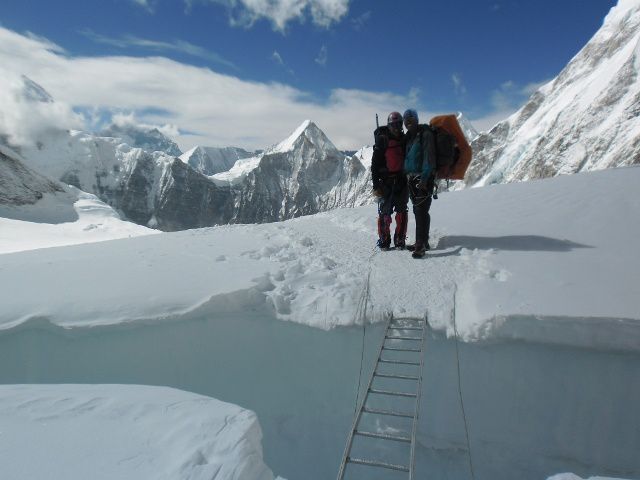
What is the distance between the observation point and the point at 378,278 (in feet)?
15.7

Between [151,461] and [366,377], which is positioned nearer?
[151,461]

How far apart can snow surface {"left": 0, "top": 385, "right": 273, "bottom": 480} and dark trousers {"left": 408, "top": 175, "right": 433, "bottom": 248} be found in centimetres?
349

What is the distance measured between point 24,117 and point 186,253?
A: 21086 cm

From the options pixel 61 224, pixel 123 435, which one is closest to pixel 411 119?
pixel 123 435

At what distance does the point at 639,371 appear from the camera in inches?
137

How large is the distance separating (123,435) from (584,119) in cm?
11014

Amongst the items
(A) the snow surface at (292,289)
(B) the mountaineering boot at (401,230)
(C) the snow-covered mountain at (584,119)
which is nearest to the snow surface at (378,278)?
(A) the snow surface at (292,289)

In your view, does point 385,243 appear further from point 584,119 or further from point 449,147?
point 584,119

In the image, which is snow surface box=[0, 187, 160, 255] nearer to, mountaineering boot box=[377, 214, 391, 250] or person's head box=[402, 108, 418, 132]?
mountaineering boot box=[377, 214, 391, 250]

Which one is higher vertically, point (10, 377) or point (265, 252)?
point (265, 252)

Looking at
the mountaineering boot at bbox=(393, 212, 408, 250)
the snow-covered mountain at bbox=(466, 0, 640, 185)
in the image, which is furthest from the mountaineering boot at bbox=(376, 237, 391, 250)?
the snow-covered mountain at bbox=(466, 0, 640, 185)

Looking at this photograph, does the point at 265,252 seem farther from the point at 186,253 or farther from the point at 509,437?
the point at 509,437

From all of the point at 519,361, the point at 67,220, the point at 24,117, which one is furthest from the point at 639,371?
the point at 24,117

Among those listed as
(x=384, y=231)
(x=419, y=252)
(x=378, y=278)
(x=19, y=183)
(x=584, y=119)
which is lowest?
(x=378, y=278)
